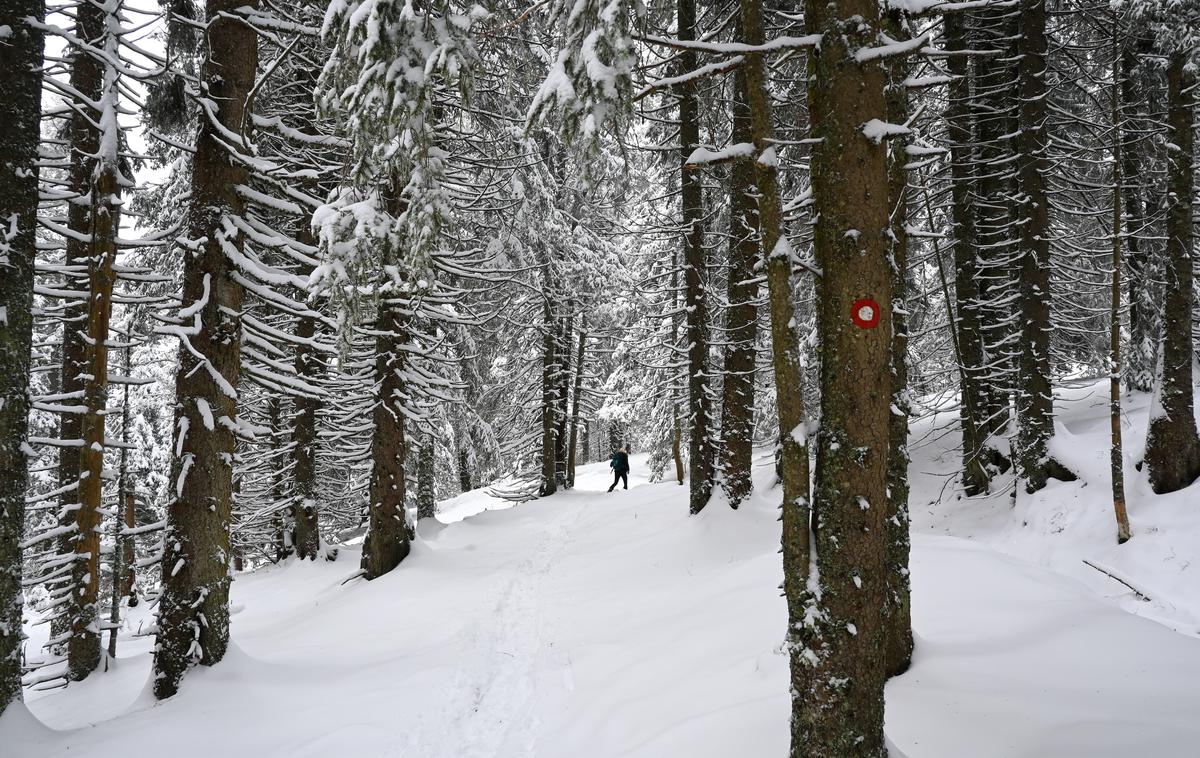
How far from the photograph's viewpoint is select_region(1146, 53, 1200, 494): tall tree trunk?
9062mm

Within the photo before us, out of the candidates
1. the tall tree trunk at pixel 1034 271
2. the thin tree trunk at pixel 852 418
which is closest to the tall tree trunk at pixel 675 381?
the tall tree trunk at pixel 1034 271

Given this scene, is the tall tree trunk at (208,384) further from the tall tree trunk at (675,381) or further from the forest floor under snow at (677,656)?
the tall tree trunk at (675,381)

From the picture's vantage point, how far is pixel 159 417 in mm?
22578

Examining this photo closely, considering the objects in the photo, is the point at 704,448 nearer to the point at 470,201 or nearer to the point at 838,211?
the point at 470,201

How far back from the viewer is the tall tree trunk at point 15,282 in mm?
4941

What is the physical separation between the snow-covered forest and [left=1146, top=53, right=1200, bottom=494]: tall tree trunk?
0.05 m

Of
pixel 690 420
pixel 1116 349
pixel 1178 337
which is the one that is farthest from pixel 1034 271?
pixel 690 420

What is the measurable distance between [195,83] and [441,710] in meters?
7.49

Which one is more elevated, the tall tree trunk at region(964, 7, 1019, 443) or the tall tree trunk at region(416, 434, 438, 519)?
the tall tree trunk at region(964, 7, 1019, 443)

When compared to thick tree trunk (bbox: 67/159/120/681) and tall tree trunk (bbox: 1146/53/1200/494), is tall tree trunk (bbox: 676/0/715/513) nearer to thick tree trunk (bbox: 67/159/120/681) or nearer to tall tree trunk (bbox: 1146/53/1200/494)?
tall tree trunk (bbox: 1146/53/1200/494)

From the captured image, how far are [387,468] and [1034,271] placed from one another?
1137cm

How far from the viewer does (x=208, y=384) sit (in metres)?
6.36

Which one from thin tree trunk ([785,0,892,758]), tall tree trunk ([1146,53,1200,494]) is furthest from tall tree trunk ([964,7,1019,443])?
thin tree trunk ([785,0,892,758])

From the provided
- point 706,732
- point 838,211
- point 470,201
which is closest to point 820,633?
point 706,732
